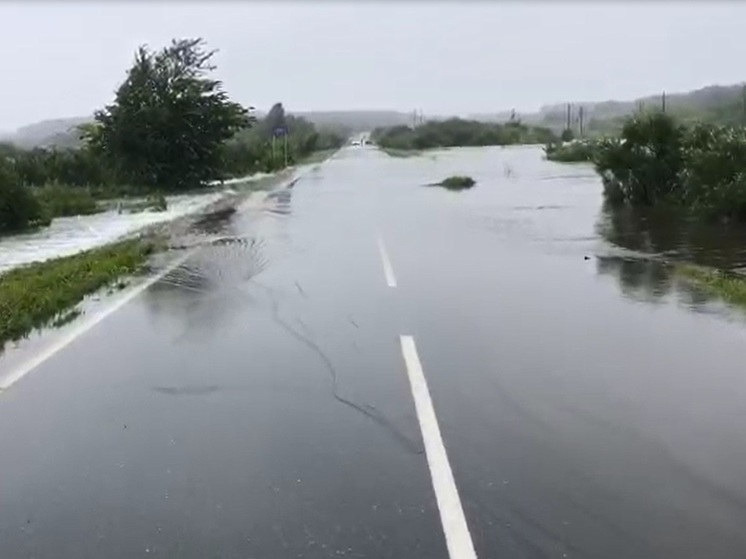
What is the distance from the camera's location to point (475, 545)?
14.9 feet

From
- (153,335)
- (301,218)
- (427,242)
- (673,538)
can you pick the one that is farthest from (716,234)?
(673,538)

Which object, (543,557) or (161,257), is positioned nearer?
(543,557)

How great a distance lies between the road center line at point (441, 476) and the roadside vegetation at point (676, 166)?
13.4 m

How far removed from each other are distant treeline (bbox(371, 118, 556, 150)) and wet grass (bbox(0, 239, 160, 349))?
327 feet

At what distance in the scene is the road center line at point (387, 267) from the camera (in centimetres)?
1278

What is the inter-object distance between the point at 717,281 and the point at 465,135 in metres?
124

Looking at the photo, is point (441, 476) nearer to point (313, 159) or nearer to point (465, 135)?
point (313, 159)

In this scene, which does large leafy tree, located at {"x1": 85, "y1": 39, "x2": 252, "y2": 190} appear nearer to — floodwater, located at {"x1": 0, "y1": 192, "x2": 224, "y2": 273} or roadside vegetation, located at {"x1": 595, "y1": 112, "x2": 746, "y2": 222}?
floodwater, located at {"x1": 0, "y1": 192, "x2": 224, "y2": 273}

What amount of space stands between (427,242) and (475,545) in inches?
525

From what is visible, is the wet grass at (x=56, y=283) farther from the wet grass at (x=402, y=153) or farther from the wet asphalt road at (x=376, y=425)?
the wet grass at (x=402, y=153)

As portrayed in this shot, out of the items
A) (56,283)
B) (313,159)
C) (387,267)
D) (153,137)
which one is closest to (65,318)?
(56,283)

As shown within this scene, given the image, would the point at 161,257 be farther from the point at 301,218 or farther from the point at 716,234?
the point at 716,234

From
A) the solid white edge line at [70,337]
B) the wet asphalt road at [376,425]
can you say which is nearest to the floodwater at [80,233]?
the solid white edge line at [70,337]

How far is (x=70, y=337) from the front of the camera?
952 cm
